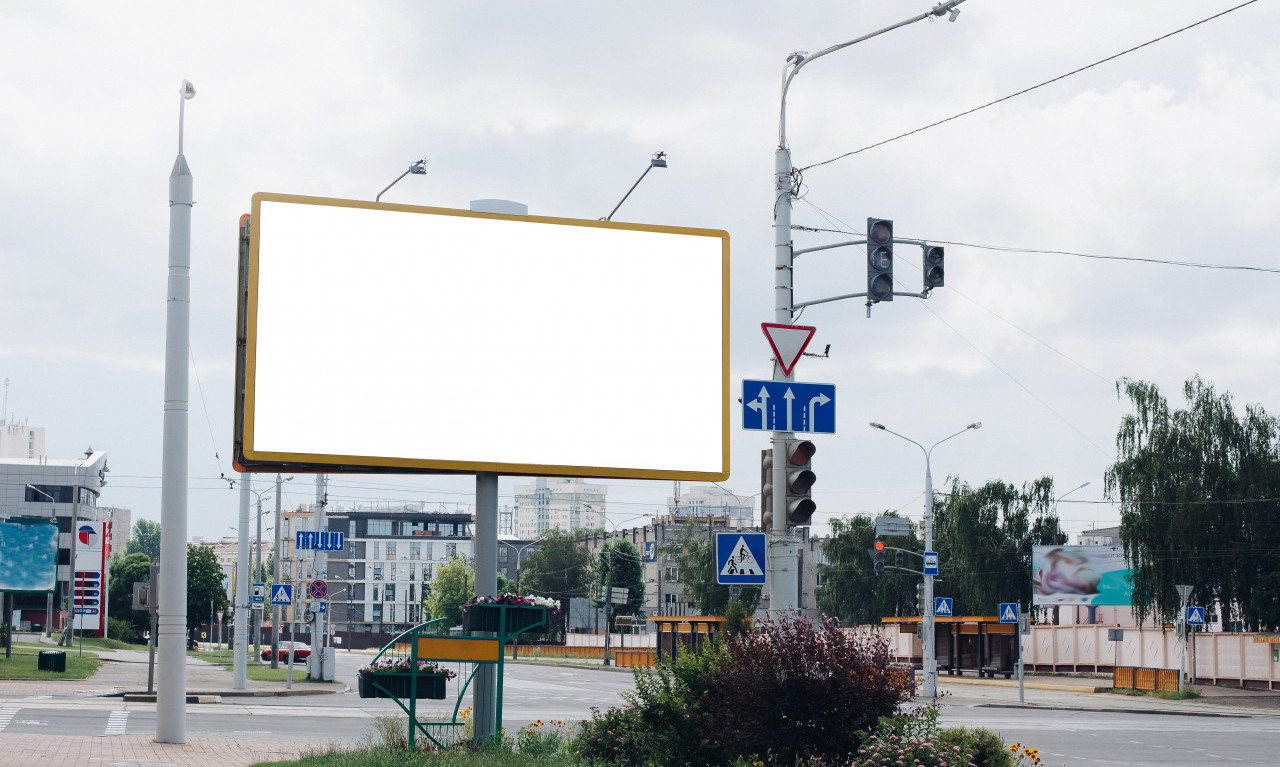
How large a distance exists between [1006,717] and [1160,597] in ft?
69.4

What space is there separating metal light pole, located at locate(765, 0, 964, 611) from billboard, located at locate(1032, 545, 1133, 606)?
196 feet

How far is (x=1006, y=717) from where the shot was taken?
35.4 metres

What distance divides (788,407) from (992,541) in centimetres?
6406

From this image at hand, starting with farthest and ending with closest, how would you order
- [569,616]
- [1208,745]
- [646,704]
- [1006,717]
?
[569,616] < [1006,717] < [1208,745] < [646,704]

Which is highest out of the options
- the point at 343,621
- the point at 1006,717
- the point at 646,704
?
the point at 646,704

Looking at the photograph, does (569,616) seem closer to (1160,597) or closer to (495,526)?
(1160,597)

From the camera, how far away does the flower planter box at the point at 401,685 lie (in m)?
16.4

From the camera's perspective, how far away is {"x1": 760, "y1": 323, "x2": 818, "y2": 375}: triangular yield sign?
15867 mm

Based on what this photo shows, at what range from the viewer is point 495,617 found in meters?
16.5

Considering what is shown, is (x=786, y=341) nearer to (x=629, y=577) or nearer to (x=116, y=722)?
(x=116, y=722)

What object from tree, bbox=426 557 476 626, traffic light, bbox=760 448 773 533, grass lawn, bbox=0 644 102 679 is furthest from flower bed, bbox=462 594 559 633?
tree, bbox=426 557 476 626

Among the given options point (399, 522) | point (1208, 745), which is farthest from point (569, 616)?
point (1208, 745)

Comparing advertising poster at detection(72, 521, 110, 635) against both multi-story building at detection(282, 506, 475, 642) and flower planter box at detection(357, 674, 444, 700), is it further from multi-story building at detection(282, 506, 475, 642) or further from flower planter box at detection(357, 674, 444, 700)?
multi-story building at detection(282, 506, 475, 642)

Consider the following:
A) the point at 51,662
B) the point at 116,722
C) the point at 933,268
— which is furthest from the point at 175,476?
the point at 51,662
